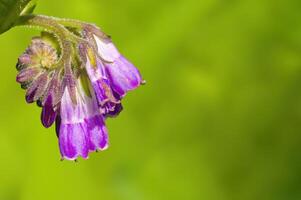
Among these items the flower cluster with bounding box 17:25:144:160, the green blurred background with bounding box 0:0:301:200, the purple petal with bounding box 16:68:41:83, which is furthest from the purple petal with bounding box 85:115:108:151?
the green blurred background with bounding box 0:0:301:200

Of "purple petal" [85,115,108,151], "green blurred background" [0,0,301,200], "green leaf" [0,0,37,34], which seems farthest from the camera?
"green blurred background" [0,0,301,200]

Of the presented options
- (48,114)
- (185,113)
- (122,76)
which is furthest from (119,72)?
(185,113)

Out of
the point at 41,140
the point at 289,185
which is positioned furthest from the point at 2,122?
the point at 289,185

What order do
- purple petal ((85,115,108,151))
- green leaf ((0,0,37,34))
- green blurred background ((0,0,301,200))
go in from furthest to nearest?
1. green blurred background ((0,0,301,200))
2. purple petal ((85,115,108,151))
3. green leaf ((0,0,37,34))

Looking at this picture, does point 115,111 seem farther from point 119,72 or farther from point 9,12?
point 9,12

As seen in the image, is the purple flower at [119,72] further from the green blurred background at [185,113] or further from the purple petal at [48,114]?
the green blurred background at [185,113]

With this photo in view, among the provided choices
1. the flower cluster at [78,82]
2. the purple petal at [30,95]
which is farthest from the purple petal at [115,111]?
the purple petal at [30,95]

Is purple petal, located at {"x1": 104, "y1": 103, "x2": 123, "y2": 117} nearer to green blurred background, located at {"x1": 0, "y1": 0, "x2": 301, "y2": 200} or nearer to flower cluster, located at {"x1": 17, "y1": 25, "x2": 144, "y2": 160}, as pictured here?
flower cluster, located at {"x1": 17, "y1": 25, "x2": 144, "y2": 160}
